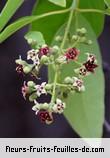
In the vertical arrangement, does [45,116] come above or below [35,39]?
below

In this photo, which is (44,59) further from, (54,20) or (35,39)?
(54,20)

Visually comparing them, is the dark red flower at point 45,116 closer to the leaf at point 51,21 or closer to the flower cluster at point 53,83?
the flower cluster at point 53,83

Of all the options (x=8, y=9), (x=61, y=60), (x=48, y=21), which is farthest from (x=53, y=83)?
(x=48, y=21)

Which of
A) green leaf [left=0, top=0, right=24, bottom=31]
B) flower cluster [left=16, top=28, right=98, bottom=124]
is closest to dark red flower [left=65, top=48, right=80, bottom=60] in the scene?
flower cluster [left=16, top=28, right=98, bottom=124]

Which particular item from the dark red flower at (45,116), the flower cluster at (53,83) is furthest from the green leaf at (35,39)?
the dark red flower at (45,116)

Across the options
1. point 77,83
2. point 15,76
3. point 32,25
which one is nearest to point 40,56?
point 77,83

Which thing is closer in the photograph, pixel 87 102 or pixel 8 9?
pixel 8 9

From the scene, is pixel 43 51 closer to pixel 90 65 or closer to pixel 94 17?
pixel 90 65

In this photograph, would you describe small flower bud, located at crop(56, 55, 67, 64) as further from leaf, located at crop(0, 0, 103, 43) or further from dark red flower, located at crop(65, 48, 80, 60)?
leaf, located at crop(0, 0, 103, 43)

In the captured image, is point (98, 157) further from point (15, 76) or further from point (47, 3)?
point (15, 76)
